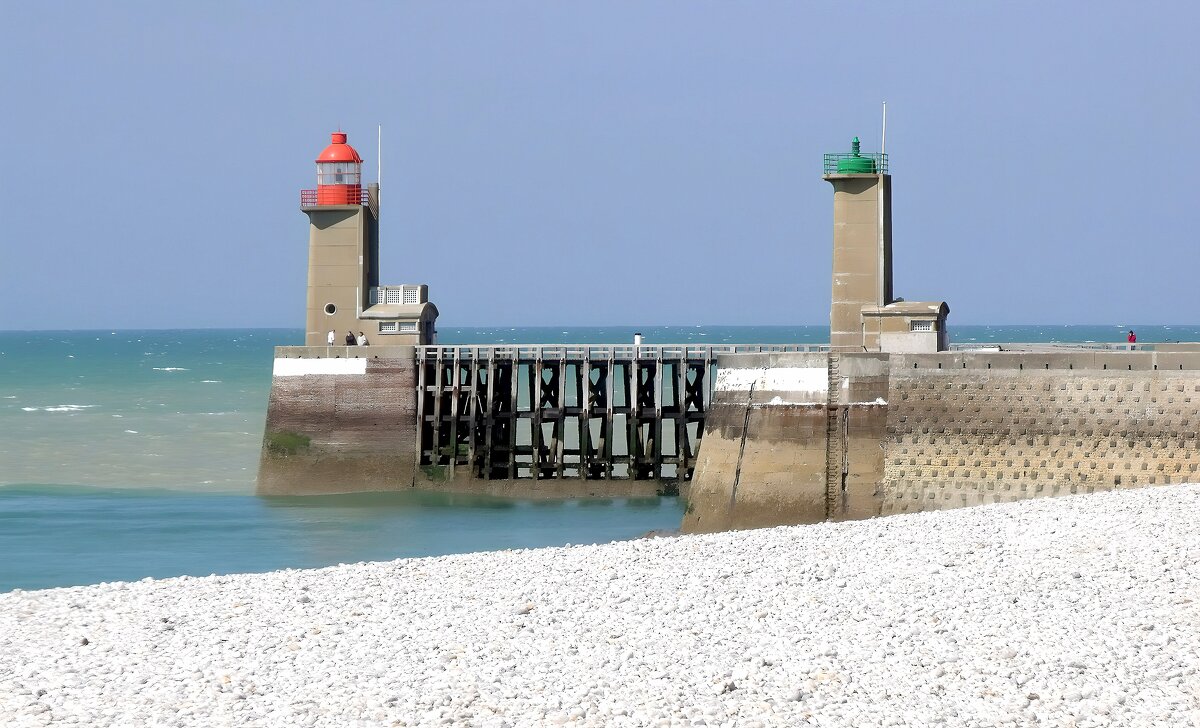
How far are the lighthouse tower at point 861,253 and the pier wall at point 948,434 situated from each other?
13.3ft

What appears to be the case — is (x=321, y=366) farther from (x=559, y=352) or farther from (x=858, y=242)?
(x=858, y=242)

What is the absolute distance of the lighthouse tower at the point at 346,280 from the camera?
29812 millimetres

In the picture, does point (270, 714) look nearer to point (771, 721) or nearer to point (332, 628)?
point (332, 628)

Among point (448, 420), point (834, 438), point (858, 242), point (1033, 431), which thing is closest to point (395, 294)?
point (448, 420)

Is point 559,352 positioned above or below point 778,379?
above

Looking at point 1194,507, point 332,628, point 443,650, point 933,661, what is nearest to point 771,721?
point 933,661

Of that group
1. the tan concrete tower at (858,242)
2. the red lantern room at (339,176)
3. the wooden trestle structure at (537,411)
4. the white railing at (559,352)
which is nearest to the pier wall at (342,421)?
the wooden trestle structure at (537,411)

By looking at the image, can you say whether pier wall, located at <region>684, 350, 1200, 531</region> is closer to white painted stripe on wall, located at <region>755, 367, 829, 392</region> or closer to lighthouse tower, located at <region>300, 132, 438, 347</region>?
white painted stripe on wall, located at <region>755, 367, 829, 392</region>

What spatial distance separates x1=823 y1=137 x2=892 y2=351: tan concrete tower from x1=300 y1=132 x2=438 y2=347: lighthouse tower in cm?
824

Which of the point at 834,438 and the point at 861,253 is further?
the point at 861,253

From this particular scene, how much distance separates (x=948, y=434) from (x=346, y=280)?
A: 42.8ft

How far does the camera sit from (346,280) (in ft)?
98.1

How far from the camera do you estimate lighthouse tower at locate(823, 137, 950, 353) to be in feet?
85.0

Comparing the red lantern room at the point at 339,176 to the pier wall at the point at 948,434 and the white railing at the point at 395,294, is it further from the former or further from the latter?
the pier wall at the point at 948,434
